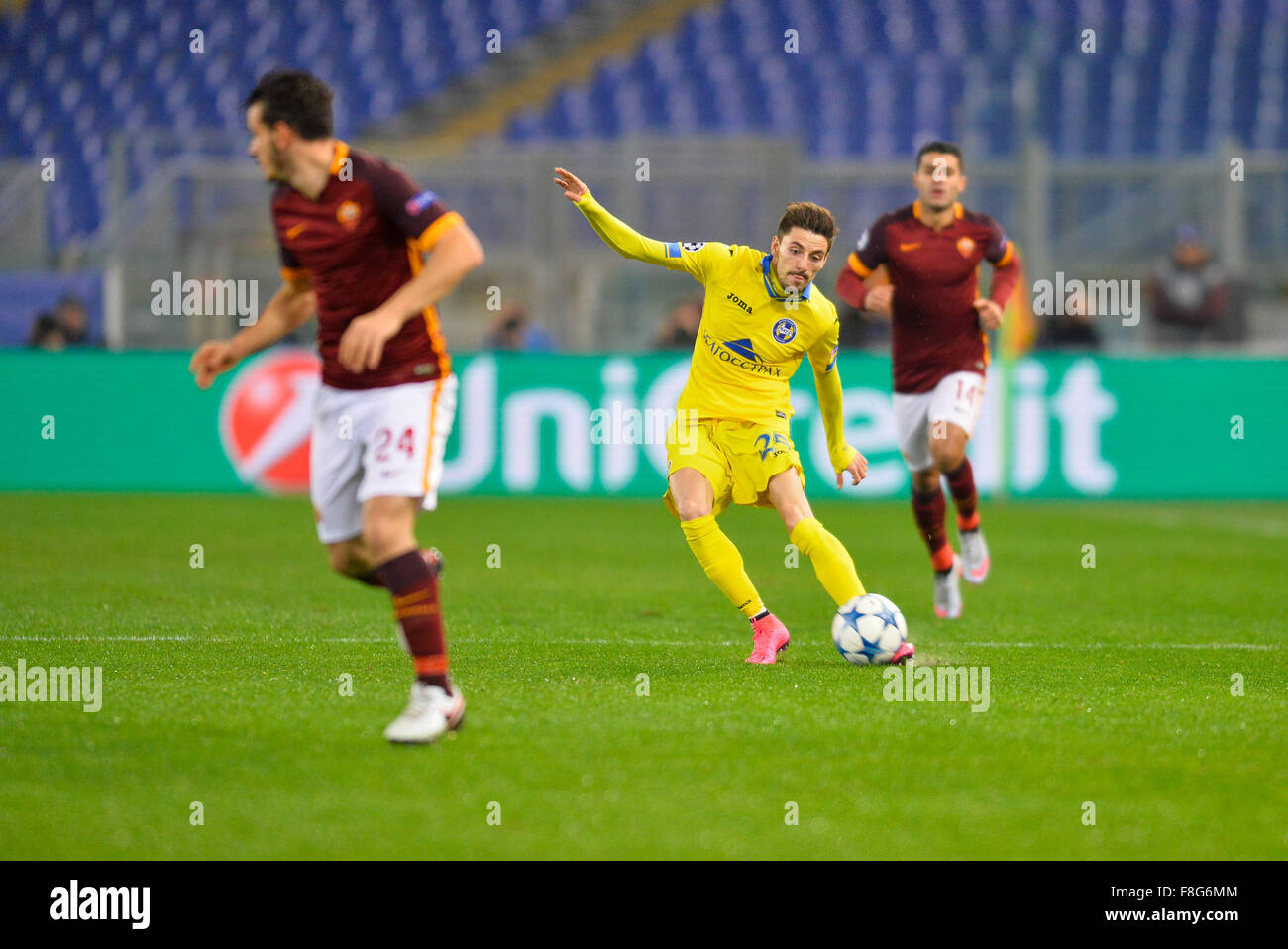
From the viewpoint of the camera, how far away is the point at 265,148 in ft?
16.8

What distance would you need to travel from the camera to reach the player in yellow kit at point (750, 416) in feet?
22.3

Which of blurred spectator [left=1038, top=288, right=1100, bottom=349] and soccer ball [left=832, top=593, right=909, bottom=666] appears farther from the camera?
blurred spectator [left=1038, top=288, right=1100, bottom=349]

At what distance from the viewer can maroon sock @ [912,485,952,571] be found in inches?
342

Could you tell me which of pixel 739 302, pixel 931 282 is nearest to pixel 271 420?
pixel 931 282

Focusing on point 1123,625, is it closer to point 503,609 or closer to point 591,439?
point 503,609

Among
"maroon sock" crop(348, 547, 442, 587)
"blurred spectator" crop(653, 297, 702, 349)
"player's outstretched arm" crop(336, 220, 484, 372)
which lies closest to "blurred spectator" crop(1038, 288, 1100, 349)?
"blurred spectator" crop(653, 297, 702, 349)

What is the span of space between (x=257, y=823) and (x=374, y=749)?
821mm

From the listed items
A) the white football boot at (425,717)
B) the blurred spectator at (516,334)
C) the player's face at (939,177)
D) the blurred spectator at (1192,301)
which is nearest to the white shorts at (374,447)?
the white football boot at (425,717)

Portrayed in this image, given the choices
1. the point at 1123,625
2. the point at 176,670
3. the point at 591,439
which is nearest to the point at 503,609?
the point at 176,670

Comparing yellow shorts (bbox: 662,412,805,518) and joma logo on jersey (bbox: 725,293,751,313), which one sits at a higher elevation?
joma logo on jersey (bbox: 725,293,751,313)

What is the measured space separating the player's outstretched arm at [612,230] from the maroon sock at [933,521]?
107 inches

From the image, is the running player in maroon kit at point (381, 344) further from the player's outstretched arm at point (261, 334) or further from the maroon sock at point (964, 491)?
the maroon sock at point (964, 491)

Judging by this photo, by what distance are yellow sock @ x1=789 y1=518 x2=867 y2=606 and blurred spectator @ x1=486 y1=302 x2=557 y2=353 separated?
9.52 m

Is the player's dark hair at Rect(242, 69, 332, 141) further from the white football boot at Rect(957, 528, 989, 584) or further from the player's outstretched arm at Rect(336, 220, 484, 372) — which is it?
the white football boot at Rect(957, 528, 989, 584)
